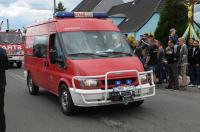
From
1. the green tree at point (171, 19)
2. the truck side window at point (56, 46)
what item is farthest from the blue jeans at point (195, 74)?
the green tree at point (171, 19)

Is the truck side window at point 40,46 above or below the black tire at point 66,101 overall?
above

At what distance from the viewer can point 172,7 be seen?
2459cm

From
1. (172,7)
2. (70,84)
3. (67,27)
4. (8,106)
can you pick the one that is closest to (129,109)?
(70,84)

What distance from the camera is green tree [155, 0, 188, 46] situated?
79.2ft

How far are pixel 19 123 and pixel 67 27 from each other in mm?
2704

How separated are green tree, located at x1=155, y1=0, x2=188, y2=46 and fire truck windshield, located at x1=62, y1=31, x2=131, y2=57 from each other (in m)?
13.9

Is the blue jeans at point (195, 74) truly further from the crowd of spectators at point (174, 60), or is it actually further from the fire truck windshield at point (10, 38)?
the fire truck windshield at point (10, 38)

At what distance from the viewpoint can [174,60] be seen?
14266mm

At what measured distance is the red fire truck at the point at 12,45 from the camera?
89.8ft

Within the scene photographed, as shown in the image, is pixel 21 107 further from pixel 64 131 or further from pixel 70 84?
pixel 64 131

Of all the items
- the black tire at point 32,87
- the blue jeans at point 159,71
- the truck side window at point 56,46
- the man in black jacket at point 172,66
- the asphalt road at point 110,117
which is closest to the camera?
the asphalt road at point 110,117

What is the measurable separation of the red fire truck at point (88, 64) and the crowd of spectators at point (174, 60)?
4056 mm

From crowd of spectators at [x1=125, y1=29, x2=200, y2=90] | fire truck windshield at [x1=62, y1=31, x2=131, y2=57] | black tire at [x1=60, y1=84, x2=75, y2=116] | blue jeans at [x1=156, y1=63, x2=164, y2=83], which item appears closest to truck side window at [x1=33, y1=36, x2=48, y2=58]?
fire truck windshield at [x1=62, y1=31, x2=131, y2=57]

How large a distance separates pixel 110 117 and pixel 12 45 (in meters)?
19.4
